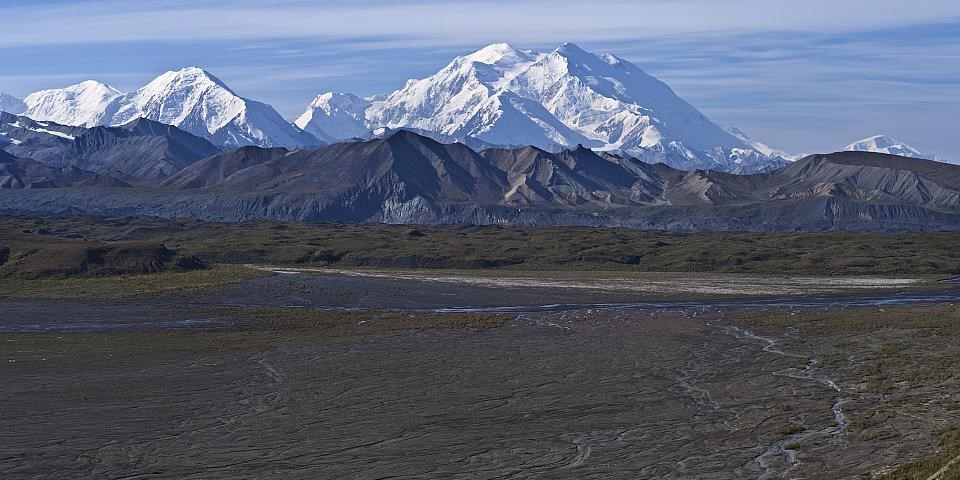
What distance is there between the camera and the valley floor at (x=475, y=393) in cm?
3294

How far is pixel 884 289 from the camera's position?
103 m

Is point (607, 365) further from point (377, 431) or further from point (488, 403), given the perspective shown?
point (377, 431)

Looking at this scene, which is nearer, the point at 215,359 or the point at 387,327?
the point at 215,359

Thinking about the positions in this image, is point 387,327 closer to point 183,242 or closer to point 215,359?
point 215,359

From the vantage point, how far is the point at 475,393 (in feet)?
146

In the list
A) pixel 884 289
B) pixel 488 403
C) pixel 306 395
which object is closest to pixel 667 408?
pixel 488 403

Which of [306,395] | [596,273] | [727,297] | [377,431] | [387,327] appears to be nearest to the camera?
[377,431]

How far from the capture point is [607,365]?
52125mm

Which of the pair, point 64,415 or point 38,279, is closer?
point 64,415

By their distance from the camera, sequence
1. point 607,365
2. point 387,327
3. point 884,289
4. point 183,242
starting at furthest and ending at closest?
1. point 183,242
2. point 884,289
3. point 387,327
4. point 607,365

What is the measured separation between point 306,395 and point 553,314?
1401 inches

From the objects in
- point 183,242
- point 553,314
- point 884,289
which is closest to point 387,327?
point 553,314

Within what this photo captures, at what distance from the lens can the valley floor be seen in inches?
1297

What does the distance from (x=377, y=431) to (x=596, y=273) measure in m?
88.9
